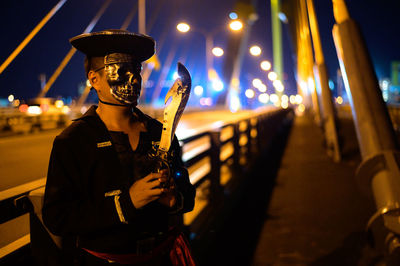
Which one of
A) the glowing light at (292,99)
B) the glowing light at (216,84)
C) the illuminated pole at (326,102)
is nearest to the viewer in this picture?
the illuminated pole at (326,102)

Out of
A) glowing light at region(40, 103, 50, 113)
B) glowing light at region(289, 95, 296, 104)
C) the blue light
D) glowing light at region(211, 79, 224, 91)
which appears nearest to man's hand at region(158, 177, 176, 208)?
the blue light

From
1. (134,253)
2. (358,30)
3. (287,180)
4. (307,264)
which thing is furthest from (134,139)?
(287,180)

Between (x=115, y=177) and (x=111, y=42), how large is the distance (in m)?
0.66

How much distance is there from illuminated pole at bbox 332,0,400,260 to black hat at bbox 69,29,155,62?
273cm

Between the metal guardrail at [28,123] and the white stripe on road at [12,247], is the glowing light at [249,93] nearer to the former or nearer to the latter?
the metal guardrail at [28,123]

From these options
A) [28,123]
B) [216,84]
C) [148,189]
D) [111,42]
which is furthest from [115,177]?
[216,84]

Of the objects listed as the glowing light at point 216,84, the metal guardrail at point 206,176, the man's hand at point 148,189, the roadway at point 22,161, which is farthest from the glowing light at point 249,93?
the man's hand at point 148,189

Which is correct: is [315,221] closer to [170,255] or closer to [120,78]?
A: [170,255]

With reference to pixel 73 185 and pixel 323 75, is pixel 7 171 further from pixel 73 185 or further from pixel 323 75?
pixel 323 75

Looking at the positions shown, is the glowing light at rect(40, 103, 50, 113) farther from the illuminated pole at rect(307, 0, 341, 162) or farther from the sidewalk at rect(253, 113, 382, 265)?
the sidewalk at rect(253, 113, 382, 265)

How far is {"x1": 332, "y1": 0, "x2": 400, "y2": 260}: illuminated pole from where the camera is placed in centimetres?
321

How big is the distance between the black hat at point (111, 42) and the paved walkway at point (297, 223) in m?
2.92

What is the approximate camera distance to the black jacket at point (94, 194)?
1.47m

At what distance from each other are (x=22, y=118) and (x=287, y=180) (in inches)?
694
